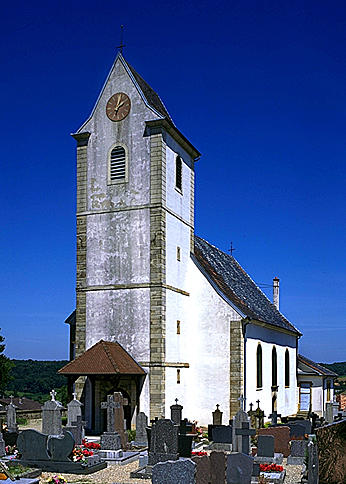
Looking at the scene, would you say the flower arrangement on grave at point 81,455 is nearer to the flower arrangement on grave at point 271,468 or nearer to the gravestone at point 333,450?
the flower arrangement on grave at point 271,468

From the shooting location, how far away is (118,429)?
20516mm

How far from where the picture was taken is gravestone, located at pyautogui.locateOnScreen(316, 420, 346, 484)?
10125 mm

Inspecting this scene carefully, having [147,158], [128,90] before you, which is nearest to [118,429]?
[147,158]

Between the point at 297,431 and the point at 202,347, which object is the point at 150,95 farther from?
the point at 297,431

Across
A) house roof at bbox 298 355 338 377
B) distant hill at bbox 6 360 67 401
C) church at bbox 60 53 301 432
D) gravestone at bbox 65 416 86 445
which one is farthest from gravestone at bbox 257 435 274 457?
distant hill at bbox 6 360 67 401

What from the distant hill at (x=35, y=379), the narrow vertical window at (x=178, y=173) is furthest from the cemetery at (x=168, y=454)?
the distant hill at (x=35, y=379)

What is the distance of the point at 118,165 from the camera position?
1081 inches

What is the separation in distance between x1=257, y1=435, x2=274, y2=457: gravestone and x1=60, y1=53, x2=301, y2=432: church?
7042mm

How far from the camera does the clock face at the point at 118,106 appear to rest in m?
27.6

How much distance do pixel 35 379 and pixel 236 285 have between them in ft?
169

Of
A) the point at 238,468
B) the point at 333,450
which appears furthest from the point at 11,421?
the point at 333,450

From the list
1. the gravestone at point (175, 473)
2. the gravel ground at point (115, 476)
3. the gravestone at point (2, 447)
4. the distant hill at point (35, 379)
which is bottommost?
the distant hill at point (35, 379)

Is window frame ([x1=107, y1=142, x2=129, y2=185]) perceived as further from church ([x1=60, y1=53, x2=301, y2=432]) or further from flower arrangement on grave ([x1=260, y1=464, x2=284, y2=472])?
flower arrangement on grave ([x1=260, y1=464, x2=284, y2=472])

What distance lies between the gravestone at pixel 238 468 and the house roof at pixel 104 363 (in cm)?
1044
